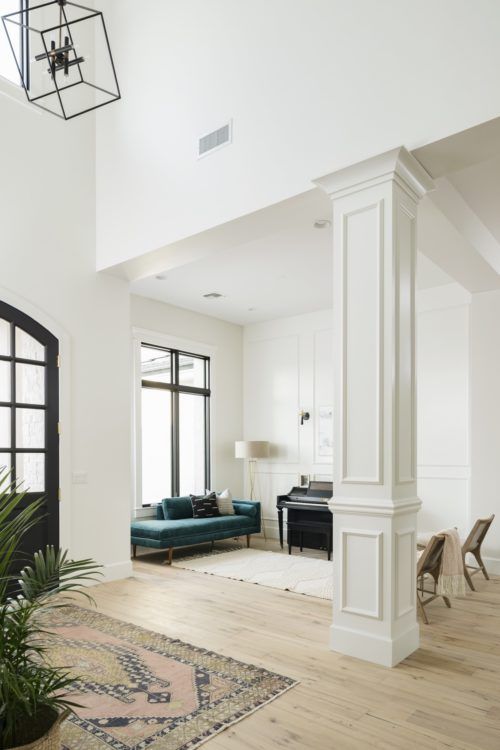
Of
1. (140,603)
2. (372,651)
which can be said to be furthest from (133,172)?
(372,651)

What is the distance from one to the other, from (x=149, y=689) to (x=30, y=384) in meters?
2.95

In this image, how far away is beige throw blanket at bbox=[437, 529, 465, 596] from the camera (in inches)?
186

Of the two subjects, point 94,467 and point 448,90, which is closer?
point 448,90

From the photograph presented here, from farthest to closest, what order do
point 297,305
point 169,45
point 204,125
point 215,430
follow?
point 215,430 → point 297,305 → point 169,45 → point 204,125

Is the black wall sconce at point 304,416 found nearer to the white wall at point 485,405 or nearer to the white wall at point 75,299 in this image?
the white wall at point 485,405

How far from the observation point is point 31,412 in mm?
5102

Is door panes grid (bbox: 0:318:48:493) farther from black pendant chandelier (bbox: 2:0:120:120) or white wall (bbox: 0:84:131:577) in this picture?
black pendant chandelier (bbox: 2:0:120:120)

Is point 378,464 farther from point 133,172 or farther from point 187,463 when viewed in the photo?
point 187,463

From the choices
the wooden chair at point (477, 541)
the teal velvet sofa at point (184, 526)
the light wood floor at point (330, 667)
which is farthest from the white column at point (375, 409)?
the teal velvet sofa at point (184, 526)

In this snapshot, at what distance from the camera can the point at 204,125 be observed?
15.6 ft

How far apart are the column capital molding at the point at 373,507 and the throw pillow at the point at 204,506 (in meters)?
4.20

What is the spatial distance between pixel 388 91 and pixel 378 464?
2315 mm

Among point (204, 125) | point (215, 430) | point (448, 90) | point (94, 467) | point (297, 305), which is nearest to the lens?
point (448, 90)

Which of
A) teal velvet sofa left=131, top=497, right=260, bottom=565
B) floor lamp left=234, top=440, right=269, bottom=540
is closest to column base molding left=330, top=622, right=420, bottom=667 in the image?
teal velvet sofa left=131, top=497, right=260, bottom=565
